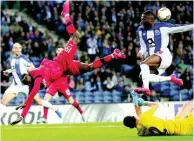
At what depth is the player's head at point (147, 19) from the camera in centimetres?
1464

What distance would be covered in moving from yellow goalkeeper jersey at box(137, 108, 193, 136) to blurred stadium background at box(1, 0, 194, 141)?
1019 centimetres

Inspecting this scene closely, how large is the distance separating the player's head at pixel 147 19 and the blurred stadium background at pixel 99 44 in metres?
7.65

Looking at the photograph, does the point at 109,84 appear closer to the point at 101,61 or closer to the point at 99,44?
the point at 99,44

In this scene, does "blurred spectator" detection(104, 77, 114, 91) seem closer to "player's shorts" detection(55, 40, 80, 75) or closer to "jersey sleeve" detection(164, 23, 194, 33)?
"player's shorts" detection(55, 40, 80, 75)

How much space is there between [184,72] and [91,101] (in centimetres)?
408

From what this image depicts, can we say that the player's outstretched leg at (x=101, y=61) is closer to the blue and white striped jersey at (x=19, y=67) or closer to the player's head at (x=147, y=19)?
the player's head at (x=147, y=19)

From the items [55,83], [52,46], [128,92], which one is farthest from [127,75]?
[55,83]

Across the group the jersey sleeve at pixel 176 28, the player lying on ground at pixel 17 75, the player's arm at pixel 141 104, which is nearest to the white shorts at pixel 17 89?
the player lying on ground at pixel 17 75

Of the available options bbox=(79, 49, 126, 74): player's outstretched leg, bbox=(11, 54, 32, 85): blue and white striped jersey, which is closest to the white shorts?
bbox=(11, 54, 32, 85): blue and white striped jersey

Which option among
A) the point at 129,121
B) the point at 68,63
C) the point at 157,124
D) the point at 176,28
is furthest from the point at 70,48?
the point at 157,124

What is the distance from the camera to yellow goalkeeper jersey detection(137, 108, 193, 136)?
457 inches

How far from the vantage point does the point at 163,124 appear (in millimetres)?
11695

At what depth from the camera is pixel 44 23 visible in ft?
94.0

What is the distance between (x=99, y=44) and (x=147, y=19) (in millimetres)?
12043
